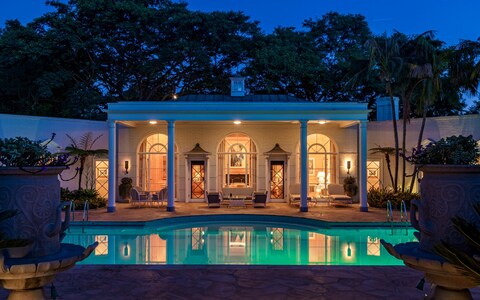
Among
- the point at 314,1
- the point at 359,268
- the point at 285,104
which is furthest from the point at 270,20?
the point at 359,268

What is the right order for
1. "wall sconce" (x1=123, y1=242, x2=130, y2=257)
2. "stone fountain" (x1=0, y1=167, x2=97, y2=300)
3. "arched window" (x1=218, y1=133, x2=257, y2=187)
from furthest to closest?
"arched window" (x1=218, y1=133, x2=257, y2=187)
"wall sconce" (x1=123, y1=242, x2=130, y2=257)
"stone fountain" (x1=0, y1=167, x2=97, y2=300)

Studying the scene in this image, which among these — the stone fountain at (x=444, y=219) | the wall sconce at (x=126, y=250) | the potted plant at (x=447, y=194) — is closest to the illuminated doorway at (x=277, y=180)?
the wall sconce at (x=126, y=250)

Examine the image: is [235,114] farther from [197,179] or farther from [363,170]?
[363,170]

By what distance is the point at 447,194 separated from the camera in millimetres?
3998

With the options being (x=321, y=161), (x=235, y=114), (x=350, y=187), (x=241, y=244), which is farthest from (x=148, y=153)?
(x=241, y=244)

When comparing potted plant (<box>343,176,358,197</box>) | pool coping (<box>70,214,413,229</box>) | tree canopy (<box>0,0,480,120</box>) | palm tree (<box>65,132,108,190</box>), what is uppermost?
tree canopy (<box>0,0,480,120</box>)

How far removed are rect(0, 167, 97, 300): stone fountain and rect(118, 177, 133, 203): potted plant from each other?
1458 cm

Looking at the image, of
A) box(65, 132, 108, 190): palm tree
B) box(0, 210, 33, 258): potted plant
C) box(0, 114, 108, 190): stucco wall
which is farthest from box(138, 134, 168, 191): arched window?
box(0, 210, 33, 258): potted plant

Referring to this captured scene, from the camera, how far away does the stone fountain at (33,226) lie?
407 cm

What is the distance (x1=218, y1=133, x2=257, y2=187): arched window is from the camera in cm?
1970

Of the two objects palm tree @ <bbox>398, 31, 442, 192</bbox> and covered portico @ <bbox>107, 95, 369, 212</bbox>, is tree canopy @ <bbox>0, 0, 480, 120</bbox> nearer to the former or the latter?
palm tree @ <bbox>398, 31, 442, 192</bbox>

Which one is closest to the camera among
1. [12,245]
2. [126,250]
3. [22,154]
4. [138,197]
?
[12,245]

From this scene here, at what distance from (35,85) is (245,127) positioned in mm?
12978

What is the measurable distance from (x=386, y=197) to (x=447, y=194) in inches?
527
